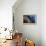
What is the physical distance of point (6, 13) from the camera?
14.9 ft

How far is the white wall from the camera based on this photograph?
4.50 metres

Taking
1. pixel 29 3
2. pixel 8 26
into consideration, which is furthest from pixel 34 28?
pixel 8 26

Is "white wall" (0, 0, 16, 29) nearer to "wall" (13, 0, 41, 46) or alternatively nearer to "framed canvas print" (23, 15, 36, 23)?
"wall" (13, 0, 41, 46)

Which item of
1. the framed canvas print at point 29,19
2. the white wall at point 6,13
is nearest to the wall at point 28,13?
the framed canvas print at point 29,19

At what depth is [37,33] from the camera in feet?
20.4

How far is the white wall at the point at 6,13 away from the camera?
14.8 ft

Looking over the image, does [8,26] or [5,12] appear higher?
[5,12]

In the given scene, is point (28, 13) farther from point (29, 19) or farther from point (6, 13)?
point (6, 13)

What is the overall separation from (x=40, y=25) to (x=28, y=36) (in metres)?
0.85

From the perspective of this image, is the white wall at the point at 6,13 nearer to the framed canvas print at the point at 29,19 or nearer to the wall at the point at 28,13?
the wall at the point at 28,13

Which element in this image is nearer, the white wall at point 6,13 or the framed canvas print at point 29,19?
the white wall at point 6,13

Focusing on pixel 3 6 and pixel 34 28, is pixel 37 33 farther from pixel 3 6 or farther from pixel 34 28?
pixel 3 6

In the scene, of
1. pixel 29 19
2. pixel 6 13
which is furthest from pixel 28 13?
pixel 6 13

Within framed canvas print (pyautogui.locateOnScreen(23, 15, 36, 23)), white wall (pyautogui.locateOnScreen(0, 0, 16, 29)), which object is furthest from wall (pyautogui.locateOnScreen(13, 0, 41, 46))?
white wall (pyautogui.locateOnScreen(0, 0, 16, 29))
